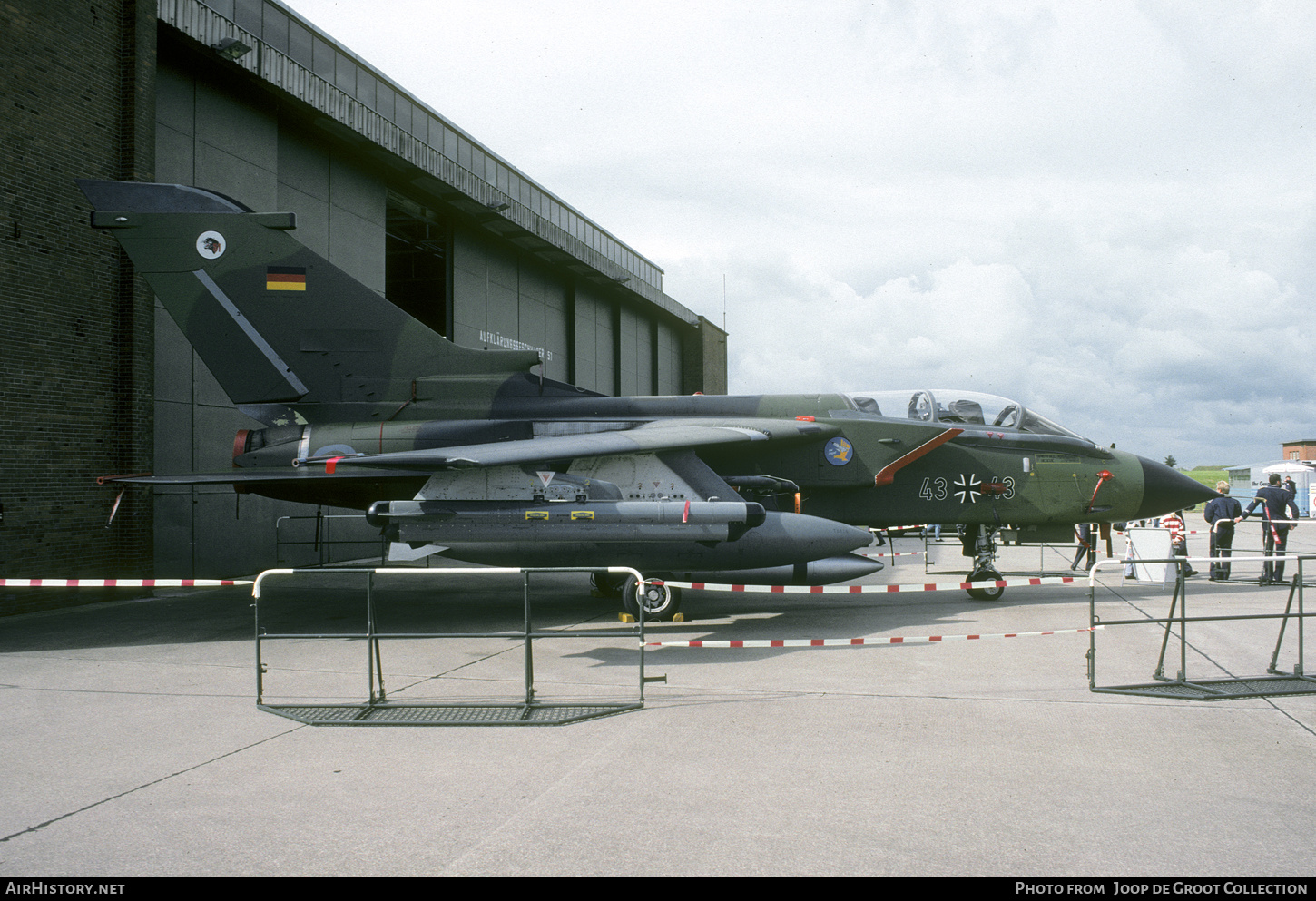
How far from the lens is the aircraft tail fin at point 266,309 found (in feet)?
33.2

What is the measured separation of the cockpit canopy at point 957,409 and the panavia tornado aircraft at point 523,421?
25 mm

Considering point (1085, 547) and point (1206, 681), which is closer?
point (1206, 681)

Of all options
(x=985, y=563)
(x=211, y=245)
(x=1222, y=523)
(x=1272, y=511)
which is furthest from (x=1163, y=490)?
(x=211, y=245)

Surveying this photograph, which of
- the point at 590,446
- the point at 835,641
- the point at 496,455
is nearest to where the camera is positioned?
the point at 835,641

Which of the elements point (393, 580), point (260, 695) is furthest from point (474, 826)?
point (393, 580)

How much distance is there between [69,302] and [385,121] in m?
8.24

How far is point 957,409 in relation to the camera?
1066cm

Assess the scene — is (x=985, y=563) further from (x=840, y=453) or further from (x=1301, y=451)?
(x=1301, y=451)

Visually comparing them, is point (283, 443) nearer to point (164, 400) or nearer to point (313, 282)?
point (313, 282)

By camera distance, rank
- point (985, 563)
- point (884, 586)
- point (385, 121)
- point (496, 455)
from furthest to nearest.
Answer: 1. point (385, 121)
2. point (985, 563)
3. point (496, 455)
4. point (884, 586)

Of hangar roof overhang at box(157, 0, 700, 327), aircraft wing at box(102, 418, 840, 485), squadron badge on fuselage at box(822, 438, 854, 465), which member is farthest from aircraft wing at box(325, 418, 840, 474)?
hangar roof overhang at box(157, 0, 700, 327)

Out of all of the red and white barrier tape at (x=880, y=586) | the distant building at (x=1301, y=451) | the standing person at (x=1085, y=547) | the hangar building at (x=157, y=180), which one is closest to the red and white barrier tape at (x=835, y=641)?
the red and white barrier tape at (x=880, y=586)

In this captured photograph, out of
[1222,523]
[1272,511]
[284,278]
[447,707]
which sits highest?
[284,278]

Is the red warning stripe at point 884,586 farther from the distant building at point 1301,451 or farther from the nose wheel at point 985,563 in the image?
the distant building at point 1301,451
